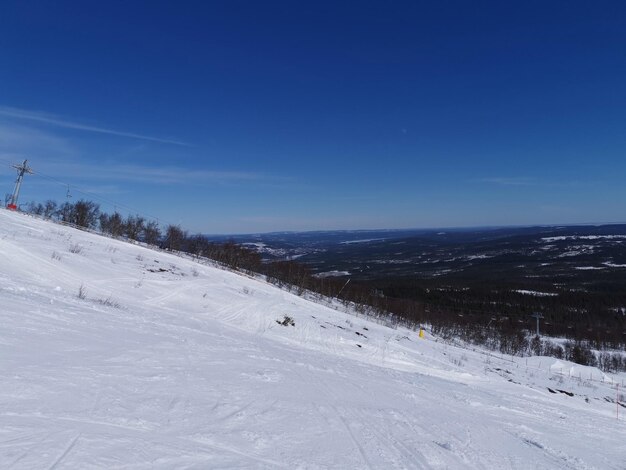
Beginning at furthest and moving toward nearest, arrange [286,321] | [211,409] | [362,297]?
[362,297], [286,321], [211,409]

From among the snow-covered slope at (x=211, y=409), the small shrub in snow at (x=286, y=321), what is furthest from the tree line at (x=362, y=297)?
the snow-covered slope at (x=211, y=409)

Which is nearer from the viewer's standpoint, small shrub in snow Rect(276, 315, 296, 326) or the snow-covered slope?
the snow-covered slope

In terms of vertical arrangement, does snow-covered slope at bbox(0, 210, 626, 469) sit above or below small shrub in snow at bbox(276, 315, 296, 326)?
above

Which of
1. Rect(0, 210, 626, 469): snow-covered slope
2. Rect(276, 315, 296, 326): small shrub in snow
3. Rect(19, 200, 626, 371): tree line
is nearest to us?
Rect(0, 210, 626, 469): snow-covered slope

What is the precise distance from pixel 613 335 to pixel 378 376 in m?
120

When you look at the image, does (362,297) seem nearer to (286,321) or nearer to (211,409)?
(286,321)

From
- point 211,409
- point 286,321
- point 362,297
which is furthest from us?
point 362,297

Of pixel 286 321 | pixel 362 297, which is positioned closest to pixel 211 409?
pixel 286 321

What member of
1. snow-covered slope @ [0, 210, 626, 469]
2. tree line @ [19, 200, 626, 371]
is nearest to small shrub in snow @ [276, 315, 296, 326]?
snow-covered slope @ [0, 210, 626, 469]

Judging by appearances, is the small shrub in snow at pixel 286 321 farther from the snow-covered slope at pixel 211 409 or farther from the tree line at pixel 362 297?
the tree line at pixel 362 297

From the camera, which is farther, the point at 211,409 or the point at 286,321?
the point at 286,321

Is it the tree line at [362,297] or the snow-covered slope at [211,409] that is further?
the tree line at [362,297]

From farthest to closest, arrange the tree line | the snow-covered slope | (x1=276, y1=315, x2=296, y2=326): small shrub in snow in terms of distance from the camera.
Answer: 1. the tree line
2. (x1=276, y1=315, x2=296, y2=326): small shrub in snow
3. the snow-covered slope

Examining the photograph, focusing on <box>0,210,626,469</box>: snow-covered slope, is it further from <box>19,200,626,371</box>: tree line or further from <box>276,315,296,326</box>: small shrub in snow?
<box>19,200,626,371</box>: tree line
